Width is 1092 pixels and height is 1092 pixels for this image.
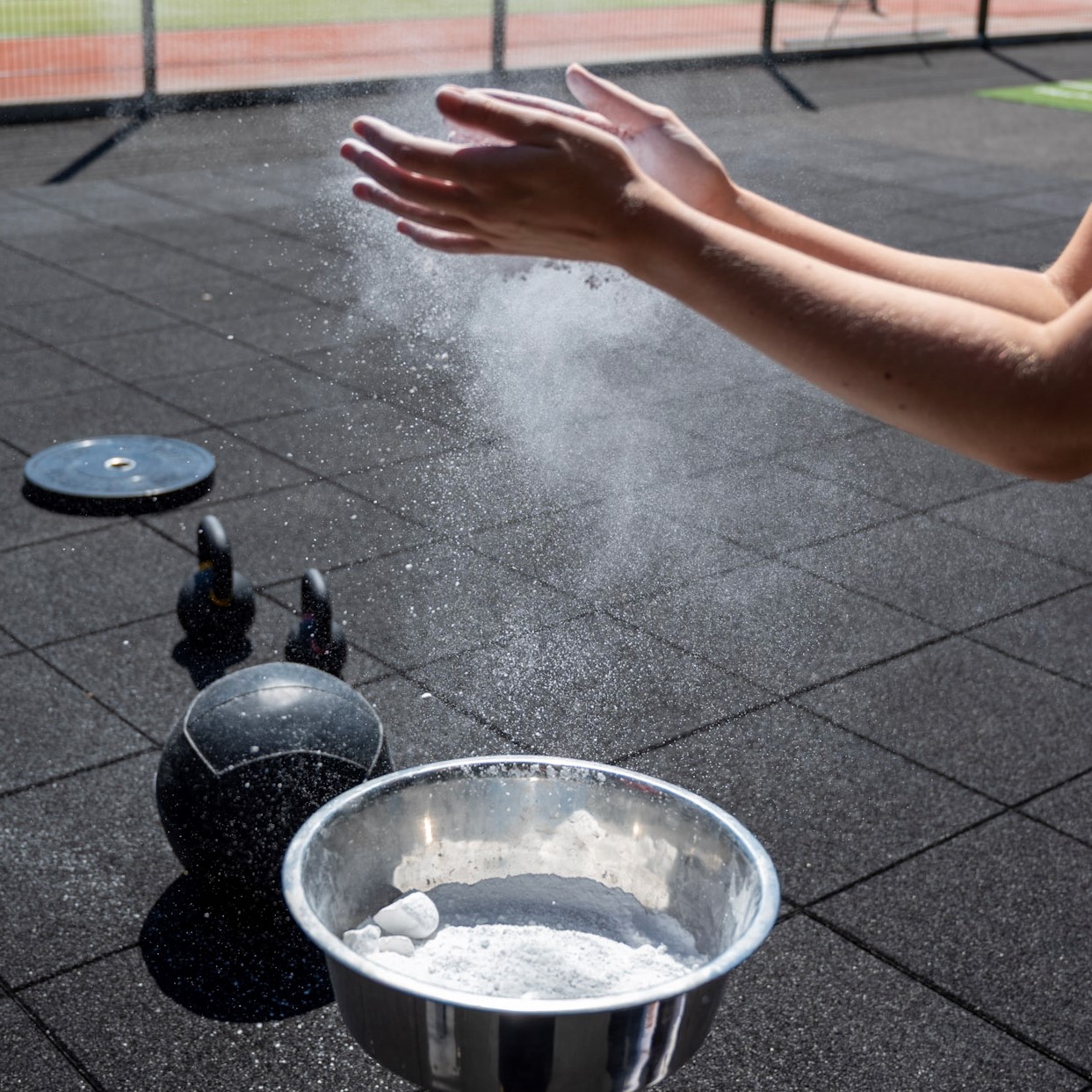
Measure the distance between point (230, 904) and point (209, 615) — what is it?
1354mm

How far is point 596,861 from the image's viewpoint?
2.44 meters

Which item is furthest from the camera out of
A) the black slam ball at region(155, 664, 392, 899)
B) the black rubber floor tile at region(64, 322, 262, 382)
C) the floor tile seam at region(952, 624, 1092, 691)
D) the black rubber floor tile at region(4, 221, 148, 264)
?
the black rubber floor tile at region(4, 221, 148, 264)

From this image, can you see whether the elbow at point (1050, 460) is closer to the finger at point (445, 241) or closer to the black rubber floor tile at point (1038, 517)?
Result: the finger at point (445, 241)

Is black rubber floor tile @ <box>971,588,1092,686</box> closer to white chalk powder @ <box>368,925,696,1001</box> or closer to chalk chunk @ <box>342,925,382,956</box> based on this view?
white chalk powder @ <box>368,925,696,1001</box>

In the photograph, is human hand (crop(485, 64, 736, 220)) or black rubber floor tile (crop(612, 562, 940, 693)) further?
black rubber floor tile (crop(612, 562, 940, 693))

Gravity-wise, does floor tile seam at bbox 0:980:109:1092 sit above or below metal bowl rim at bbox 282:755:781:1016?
below

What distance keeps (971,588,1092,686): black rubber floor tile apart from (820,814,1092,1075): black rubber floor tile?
103cm

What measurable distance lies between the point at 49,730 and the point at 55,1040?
1368mm

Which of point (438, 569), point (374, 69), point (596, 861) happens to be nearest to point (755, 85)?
point (374, 69)

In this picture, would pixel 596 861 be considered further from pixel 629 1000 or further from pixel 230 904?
pixel 230 904

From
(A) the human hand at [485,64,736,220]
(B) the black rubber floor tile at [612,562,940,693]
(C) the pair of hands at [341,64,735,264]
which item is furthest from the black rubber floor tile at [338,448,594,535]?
(C) the pair of hands at [341,64,735,264]

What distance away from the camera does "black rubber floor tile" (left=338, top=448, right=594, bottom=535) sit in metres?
6.02

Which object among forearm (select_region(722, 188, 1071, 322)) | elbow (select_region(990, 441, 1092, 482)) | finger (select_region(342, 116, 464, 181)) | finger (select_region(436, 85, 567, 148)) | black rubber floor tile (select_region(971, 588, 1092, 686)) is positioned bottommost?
black rubber floor tile (select_region(971, 588, 1092, 686))

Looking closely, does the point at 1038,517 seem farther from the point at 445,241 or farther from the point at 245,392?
the point at 445,241
